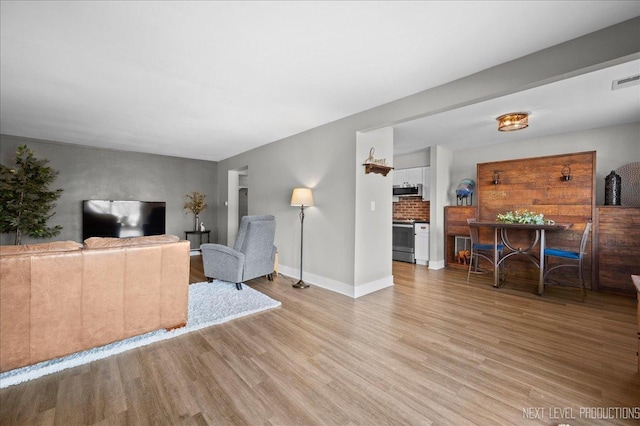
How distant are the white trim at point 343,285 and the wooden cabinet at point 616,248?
3.01 metres

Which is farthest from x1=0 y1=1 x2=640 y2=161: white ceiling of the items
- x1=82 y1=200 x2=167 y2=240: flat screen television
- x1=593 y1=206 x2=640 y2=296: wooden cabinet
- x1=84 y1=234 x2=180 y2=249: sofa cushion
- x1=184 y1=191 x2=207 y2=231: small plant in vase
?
x1=184 y1=191 x2=207 y2=231: small plant in vase

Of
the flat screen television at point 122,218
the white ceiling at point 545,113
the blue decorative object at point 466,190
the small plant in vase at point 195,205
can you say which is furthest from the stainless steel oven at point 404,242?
the flat screen television at point 122,218

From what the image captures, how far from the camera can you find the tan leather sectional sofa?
1760mm

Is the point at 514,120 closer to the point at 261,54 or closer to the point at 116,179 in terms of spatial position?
the point at 261,54

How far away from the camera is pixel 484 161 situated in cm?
528

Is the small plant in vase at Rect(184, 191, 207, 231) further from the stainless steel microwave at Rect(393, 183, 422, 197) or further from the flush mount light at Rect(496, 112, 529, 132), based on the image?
the flush mount light at Rect(496, 112, 529, 132)

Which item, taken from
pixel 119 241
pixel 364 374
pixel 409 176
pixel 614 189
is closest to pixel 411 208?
pixel 409 176

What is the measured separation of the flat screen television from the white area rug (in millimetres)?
3061

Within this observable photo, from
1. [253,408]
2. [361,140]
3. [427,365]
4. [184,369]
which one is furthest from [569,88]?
[184,369]

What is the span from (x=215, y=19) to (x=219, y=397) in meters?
2.48

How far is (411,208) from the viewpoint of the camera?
6.17 m

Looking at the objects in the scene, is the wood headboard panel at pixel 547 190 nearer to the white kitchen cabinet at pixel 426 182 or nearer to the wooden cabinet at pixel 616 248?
the wooden cabinet at pixel 616 248

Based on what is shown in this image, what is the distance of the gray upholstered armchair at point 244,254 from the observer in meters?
3.67

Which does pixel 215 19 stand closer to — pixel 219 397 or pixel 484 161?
pixel 219 397
